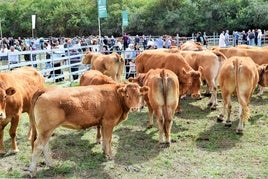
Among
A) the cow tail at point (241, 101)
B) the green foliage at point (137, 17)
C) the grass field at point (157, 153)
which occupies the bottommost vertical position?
the grass field at point (157, 153)

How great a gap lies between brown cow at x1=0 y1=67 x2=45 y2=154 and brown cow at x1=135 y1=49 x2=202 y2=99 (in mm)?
3199

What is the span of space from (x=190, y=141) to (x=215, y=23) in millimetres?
39629

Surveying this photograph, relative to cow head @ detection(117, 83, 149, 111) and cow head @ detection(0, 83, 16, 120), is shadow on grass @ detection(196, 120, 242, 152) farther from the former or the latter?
cow head @ detection(0, 83, 16, 120)

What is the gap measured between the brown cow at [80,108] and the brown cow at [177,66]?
2830mm

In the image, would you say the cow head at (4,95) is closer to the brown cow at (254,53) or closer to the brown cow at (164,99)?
the brown cow at (164,99)

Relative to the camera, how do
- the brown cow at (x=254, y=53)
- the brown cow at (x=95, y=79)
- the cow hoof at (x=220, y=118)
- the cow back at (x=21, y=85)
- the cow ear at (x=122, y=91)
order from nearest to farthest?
the cow ear at (x=122, y=91), the cow back at (x=21, y=85), the brown cow at (x=95, y=79), the cow hoof at (x=220, y=118), the brown cow at (x=254, y=53)

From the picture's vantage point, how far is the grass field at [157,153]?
5.82 meters

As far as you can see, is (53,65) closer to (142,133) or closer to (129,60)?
(129,60)

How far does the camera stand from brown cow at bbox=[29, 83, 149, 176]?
5.61m

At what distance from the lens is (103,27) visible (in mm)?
55719

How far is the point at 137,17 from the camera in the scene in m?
52.1

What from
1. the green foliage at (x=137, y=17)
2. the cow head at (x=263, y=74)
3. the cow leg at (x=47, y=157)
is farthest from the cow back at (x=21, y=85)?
the green foliage at (x=137, y=17)

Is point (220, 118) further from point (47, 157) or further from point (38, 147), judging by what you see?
point (38, 147)

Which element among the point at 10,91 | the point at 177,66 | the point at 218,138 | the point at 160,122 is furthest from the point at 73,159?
the point at 177,66
